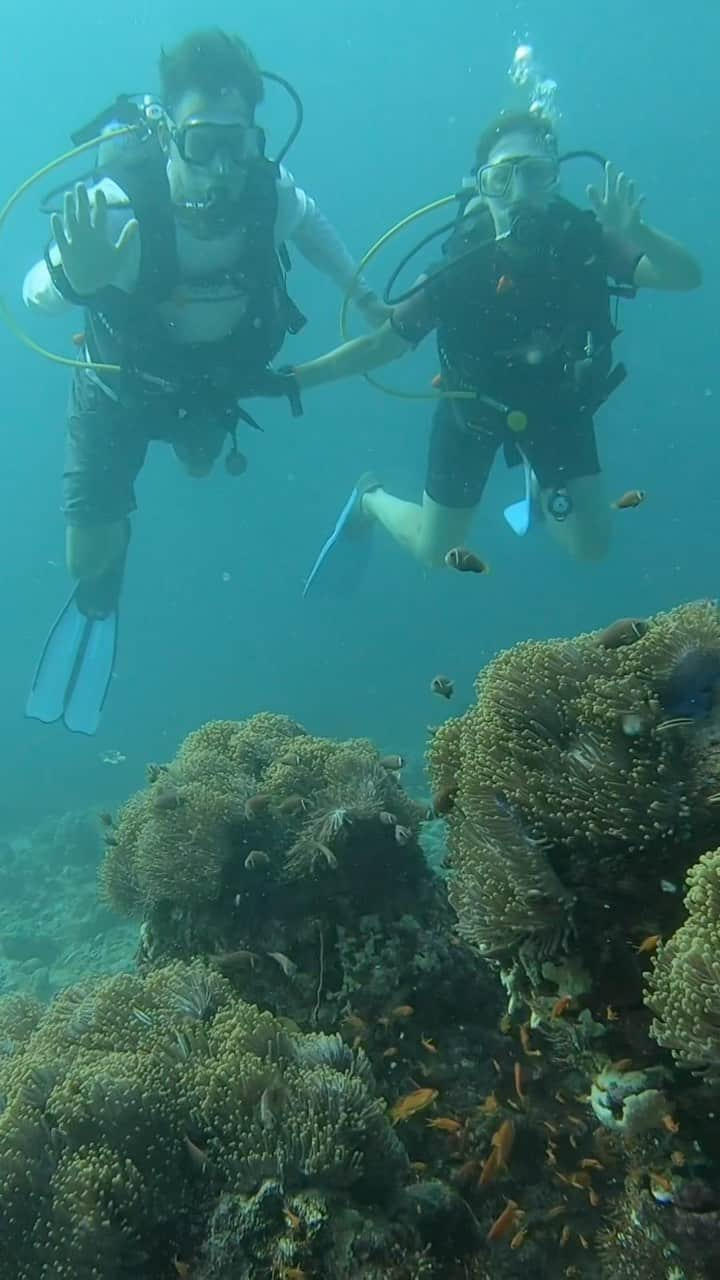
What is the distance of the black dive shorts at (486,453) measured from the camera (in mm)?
7676

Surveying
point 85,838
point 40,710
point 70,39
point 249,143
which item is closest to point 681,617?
point 249,143

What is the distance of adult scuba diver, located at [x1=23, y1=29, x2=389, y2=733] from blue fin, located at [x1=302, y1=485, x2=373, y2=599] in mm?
2956

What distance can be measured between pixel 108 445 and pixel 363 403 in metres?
40.2

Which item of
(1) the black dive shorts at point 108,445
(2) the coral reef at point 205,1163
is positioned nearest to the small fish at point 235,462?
(1) the black dive shorts at point 108,445

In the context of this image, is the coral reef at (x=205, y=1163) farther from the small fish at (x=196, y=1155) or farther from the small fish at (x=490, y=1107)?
the small fish at (x=490, y=1107)

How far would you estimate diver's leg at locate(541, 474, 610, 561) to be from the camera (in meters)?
8.44

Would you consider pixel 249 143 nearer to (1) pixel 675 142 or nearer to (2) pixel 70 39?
(2) pixel 70 39

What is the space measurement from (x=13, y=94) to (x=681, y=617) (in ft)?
176

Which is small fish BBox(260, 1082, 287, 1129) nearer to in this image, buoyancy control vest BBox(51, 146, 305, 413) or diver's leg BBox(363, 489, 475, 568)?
buoyancy control vest BBox(51, 146, 305, 413)

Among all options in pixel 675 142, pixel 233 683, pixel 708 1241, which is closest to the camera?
pixel 708 1241

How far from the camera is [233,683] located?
39.4 meters

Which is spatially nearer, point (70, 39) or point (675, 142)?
point (70, 39)

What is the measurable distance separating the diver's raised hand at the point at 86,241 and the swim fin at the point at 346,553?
16.3 ft

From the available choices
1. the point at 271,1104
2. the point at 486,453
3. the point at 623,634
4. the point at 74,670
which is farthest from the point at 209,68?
the point at 271,1104
